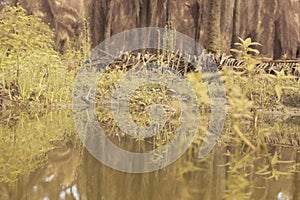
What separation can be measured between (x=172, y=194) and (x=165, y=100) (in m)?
3.75

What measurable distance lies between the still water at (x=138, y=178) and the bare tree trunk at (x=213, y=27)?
4751 mm

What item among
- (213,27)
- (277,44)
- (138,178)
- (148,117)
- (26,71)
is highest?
(277,44)

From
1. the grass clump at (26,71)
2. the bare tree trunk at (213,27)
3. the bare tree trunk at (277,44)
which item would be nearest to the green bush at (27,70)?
the grass clump at (26,71)

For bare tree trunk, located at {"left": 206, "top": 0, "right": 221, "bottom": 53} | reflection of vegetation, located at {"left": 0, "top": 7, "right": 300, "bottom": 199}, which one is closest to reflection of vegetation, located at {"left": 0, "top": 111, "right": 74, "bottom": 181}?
reflection of vegetation, located at {"left": 0, "top": 7, "right": 300, "bottom": 199}

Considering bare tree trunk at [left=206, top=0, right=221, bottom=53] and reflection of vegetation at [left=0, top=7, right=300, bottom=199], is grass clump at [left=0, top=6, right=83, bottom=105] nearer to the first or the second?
reflection of vegetation at [left=0, top=7, right=300, bottom=199]

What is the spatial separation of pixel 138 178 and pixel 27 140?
3.94ft

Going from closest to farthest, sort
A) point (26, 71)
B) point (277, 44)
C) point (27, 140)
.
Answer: point (27, 140) → point (26, 71) → point (277, 44)

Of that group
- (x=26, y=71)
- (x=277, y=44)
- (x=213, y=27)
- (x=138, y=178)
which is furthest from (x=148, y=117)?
(x=277, y=44)

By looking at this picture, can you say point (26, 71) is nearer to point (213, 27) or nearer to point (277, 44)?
point (213, 27)

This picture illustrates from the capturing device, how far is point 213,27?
7141 millimetres

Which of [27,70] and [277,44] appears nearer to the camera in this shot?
[27,70]

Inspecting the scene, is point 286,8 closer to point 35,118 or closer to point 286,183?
point 35,118

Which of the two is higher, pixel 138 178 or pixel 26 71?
pixel 26 71

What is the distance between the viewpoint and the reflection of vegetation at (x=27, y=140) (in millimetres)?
1893
